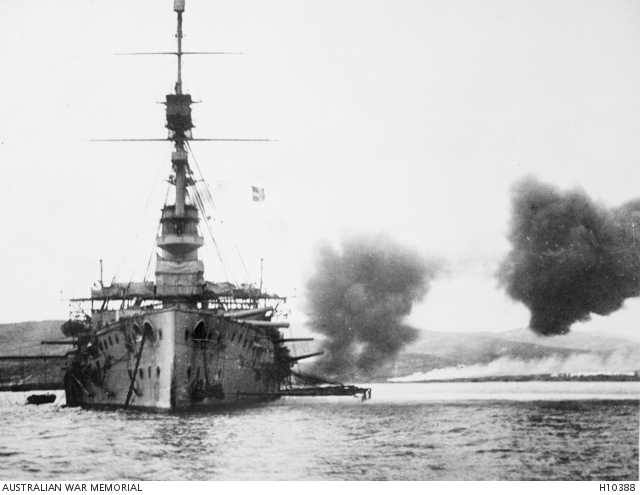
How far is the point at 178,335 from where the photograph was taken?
19.6 meters

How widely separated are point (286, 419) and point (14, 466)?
7.09 metres

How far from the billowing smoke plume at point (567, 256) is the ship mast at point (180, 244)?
10.8 metres

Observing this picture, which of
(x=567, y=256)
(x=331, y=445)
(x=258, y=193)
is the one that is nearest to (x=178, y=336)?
(x=258, y=193)

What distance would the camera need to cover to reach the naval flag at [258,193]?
56.2 feet

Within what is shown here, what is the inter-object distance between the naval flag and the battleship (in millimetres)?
3408

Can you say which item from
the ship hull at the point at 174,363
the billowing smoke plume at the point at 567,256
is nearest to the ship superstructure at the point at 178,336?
the ship hull at the point at 174,363

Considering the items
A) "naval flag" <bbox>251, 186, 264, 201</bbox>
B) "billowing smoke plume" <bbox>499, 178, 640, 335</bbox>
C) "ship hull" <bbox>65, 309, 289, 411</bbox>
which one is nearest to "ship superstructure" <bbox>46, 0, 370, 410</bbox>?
"ship hull" <bbox>65, 309, 289, 411</bbox>

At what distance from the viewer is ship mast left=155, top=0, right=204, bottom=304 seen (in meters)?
23.8

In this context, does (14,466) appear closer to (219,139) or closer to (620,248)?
(219,139)

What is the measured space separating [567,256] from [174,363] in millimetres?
9947

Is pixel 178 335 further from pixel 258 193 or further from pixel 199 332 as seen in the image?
pixel 258 193

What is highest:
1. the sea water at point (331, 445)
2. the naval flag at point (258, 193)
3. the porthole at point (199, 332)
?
the naval flag at point (258, 193)

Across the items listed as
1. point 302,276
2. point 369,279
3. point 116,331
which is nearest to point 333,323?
point 369,279

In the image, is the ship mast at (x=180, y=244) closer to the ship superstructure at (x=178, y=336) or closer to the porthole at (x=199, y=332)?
the ship superstructure at (x=178, y=336)
